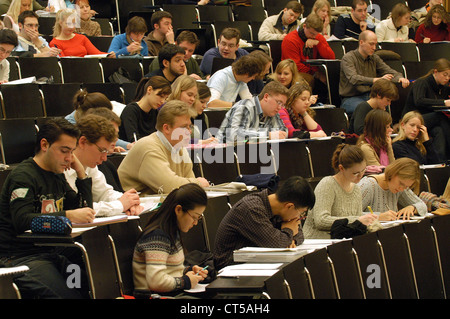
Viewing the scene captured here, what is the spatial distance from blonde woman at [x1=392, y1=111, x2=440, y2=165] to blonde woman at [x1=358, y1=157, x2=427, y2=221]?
3.00ft

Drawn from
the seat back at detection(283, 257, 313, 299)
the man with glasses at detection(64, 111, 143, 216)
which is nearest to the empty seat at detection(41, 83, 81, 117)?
the man with glasses at detection(64, 111, 143, 216)

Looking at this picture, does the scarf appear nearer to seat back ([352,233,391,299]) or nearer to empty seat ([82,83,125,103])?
empty seat ([82,83,125,103])

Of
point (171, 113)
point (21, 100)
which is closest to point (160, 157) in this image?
point (171, 113)

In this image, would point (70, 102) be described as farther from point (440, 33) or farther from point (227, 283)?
point (440, 33)

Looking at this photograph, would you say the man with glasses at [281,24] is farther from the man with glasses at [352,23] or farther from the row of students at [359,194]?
the row of students at [359,194]

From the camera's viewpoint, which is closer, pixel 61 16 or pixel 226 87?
pixel 226 87

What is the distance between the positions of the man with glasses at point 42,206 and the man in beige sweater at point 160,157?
2.52 feet

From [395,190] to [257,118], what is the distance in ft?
4.11

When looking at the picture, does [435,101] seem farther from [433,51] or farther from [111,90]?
[111,90]

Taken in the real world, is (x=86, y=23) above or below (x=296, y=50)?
above

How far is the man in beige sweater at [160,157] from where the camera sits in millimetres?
3979

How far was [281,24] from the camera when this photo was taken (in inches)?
309

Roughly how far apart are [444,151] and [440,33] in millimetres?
2519

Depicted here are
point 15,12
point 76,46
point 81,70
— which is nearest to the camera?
point 81,70
